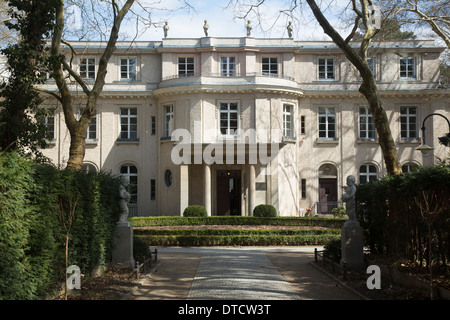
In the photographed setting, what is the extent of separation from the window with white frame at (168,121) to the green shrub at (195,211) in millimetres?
6268

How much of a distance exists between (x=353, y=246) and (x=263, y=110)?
20.1 meters

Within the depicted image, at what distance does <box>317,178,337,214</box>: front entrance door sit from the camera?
34406 mm

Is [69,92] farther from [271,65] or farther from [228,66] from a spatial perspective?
[271,65]

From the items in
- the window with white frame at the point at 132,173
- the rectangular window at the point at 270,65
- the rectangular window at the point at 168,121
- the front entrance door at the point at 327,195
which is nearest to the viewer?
the rectangular window at the point at 168,121

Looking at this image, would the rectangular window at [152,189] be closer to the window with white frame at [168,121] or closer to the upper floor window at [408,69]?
the window with white frame at [168,121]

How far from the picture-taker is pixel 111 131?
35031mm

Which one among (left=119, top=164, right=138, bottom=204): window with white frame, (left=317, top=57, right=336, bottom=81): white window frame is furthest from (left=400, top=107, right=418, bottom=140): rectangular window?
(left=119, top=164, right=138, bottom=204): window with white frame

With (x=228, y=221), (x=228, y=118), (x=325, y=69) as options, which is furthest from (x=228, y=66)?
(x=228, y=221)

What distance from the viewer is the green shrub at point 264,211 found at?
29.8 m

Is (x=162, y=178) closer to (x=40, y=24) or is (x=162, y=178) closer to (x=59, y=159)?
(x=59, y=159)

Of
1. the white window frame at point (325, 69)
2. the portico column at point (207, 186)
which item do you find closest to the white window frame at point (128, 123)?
the portico column at point (207, 186)

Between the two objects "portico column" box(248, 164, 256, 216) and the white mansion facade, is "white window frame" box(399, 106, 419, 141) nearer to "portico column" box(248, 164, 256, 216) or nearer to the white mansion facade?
the white mansion facade

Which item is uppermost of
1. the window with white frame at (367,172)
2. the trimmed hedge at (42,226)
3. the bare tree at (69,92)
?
the bare tree at (69,92)

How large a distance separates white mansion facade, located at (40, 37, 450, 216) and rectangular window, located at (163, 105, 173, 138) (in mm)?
68
